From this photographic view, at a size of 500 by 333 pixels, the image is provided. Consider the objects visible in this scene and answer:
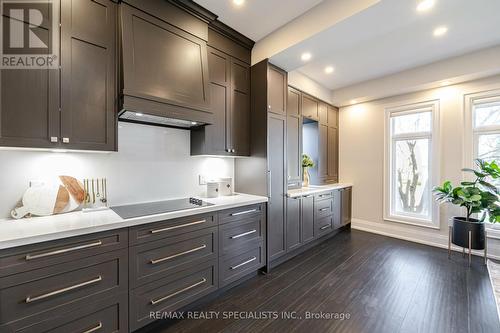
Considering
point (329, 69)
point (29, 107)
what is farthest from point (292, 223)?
point (29, 107)

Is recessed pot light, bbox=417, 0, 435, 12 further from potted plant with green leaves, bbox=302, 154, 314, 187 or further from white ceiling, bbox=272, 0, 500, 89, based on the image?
potted plant with green leaves, bbox=302, 154, 314, 187

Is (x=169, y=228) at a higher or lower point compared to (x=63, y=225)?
lower

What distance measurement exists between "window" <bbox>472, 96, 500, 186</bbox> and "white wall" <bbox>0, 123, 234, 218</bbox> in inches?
153

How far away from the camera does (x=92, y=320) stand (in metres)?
1.42

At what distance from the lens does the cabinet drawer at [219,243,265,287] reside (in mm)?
2182

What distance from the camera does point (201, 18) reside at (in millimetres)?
2254

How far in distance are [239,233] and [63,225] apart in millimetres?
1504

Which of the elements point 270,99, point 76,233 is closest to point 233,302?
point 76,233

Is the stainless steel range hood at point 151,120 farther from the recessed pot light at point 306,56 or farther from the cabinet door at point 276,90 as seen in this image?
the recessed pot light at point 306,56

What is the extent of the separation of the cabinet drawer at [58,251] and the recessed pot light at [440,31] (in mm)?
3853

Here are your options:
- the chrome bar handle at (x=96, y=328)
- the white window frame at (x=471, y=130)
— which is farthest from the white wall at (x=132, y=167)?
the white window frame at (x=471, y=130)

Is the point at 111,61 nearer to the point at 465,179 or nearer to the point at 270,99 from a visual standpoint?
the point at 270,99

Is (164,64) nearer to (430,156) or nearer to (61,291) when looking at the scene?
(61,291)

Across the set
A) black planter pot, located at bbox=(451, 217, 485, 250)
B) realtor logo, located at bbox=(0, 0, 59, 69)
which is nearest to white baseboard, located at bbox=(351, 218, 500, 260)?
black planter pot, located at bbox=(451, 217, 485, 250)
